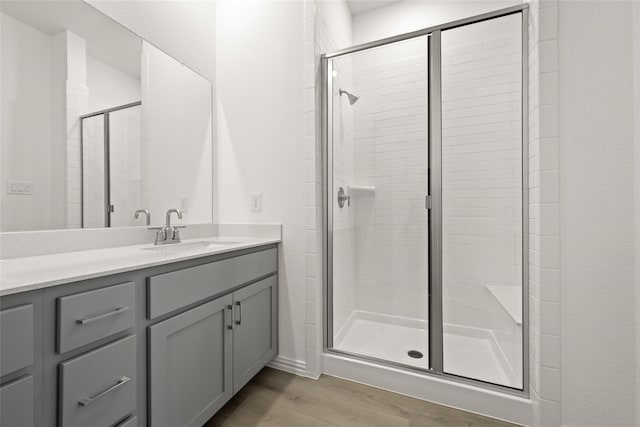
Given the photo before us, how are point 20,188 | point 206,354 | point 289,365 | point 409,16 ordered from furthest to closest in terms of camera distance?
1. point 409,16
2. point 289,365
3. point 206,354
4. point 20,188

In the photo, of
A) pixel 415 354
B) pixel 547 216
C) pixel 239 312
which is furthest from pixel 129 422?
pixel 547 216

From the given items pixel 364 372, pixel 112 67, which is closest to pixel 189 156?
pixel 112 67

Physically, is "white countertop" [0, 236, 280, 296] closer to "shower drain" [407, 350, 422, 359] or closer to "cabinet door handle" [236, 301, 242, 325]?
"cabinet door handle" [236, 301, 242, 325]

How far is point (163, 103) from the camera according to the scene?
1.80m

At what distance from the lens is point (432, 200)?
5.49ft

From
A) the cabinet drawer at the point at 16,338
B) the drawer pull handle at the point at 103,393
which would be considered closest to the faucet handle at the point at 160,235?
the drawer pull handle at the point at 103,393

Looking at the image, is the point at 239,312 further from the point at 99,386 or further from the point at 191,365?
the point at 99,386

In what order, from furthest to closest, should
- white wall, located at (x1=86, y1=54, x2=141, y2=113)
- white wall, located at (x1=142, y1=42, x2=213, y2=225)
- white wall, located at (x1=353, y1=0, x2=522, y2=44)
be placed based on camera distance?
white wall, located at (x1=353, y1=0, x2=522, y2=44)
white wall, located at (x1=142, y1=42, x2=213, y2=225)
white wall, located at (x1=86, y1=54, x2=141, y2=113)

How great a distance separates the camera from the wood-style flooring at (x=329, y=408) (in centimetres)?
140

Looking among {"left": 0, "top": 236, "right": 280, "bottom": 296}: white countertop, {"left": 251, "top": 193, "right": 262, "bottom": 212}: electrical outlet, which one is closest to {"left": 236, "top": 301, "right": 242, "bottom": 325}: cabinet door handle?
{"left": 0, "top": 236, "right": 280, "bottom": 296}: white countertop

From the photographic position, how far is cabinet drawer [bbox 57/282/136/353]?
778 mm

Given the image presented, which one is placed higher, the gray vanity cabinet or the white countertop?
the white countertop

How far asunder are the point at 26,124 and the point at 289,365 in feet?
5.84

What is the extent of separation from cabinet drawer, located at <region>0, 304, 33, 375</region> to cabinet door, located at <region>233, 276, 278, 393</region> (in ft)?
2.61
